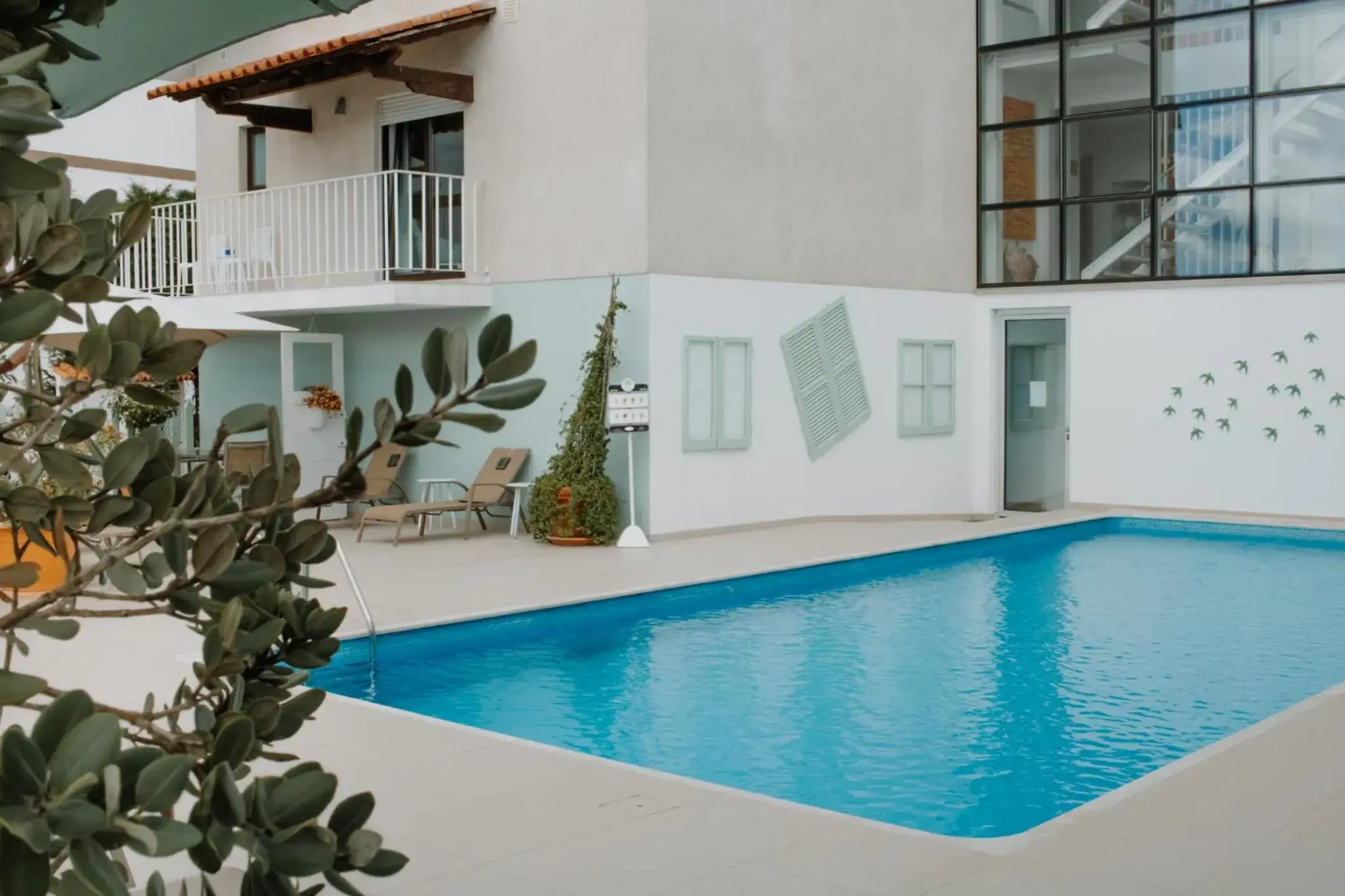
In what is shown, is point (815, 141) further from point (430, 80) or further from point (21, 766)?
point (21, 766)

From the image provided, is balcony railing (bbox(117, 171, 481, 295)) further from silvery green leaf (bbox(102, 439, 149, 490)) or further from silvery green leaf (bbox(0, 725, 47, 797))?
silvery green leaf (bbox(0, 725, 47, 797))

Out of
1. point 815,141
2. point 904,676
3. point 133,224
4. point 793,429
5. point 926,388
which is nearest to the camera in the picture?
point 133,224

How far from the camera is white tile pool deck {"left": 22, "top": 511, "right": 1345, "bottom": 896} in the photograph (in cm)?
422

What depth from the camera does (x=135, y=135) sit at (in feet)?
73.1

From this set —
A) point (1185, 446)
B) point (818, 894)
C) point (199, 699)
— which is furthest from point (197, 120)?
point (199, 699)

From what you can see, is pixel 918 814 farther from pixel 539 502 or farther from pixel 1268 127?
pixel 1268 127

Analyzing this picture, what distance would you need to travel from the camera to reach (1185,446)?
15961mm

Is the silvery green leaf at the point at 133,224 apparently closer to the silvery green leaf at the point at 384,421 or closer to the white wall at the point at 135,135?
the silvery green leaf at the point at 384,421

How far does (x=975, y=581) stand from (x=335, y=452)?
276 inches

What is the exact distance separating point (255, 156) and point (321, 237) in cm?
215

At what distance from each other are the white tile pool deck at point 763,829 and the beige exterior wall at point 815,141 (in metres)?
7.84

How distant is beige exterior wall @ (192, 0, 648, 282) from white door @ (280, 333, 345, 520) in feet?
6.49

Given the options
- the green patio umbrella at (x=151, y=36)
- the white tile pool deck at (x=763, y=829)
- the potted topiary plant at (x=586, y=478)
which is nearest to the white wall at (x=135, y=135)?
the potted topiary plant at (x=586, y=478)

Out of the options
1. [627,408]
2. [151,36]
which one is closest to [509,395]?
[151,36]
